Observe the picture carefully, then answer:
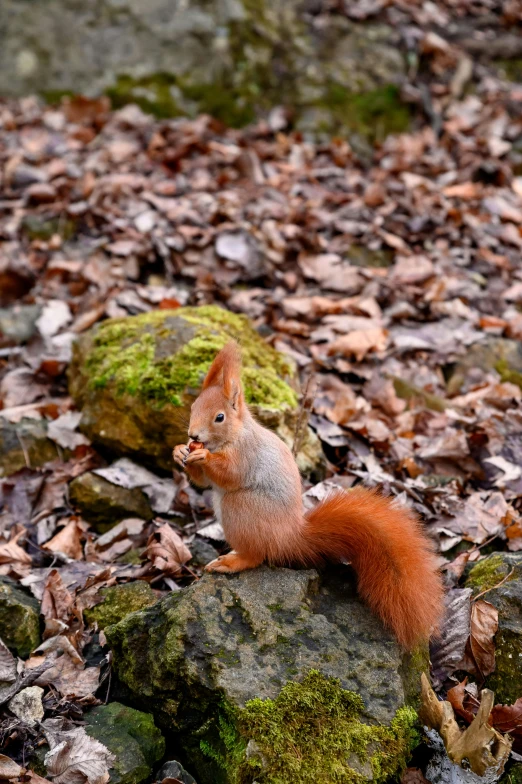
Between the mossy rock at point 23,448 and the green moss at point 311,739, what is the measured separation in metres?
2.04

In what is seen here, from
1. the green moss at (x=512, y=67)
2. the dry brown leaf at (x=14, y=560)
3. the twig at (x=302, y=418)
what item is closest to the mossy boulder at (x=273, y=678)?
the dry brown leaf at (x=14, y=560)

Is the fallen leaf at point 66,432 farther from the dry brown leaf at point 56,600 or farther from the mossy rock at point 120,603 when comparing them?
the mossy rock at point 120,603

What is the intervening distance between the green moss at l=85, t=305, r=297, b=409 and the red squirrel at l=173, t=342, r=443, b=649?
0.93 m

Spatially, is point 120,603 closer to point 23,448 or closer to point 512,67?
point 23,448

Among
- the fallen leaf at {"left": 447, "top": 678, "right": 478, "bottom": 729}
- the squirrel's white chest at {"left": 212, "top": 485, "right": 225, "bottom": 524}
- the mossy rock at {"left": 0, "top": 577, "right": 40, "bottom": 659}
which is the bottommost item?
the mossy rock at {"left": 0, "top": 577, "right": 40, "bottom": 659}

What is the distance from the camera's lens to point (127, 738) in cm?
252

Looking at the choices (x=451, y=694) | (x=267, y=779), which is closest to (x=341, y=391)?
(x=451, y=694)

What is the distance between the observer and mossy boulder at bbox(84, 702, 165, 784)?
242cm

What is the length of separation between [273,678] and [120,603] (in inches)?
33.7

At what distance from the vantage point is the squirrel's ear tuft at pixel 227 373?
266cm

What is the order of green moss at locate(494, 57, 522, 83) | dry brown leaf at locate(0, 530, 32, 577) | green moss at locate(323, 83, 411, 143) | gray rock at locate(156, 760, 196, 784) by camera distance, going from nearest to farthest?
gray rock at locate(156, 760, 196, 784), dry brown leaf at locate(0, 530, 32, 577), green moss at locate(323, 83, 411, 143), green moss at locate(494, 57, 522, 83)

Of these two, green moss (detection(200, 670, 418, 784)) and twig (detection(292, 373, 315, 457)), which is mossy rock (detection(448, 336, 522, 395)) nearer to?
twig (detection(292, 373, 315, 457))

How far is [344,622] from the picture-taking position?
2.65 meters

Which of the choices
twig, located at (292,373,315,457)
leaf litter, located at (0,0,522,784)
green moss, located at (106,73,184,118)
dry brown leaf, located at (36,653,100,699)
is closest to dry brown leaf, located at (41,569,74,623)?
leaf litter, located at (0,0,522,784)
